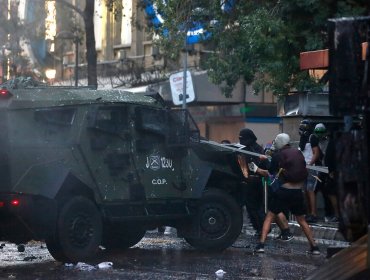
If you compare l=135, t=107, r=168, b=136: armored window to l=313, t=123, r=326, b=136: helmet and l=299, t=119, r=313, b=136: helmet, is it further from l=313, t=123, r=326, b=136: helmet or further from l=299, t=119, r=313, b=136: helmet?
l=299, t=119, r=313, b=136: helmet

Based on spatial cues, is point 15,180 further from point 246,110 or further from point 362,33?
point 246,110

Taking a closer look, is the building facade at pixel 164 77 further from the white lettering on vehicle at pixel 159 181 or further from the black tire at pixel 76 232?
the black tire at pixel 76 232

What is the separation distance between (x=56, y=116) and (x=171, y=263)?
2334 mm

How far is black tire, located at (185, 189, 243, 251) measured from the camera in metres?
13.5

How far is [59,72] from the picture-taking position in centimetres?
4022

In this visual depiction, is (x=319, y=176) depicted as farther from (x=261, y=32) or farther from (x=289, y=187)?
(x=289, y=187)

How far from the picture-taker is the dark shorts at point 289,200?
13195 millimetres

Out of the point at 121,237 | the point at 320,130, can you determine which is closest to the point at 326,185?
the point at 320,130

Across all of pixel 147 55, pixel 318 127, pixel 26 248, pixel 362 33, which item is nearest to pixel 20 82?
pixel 26 248

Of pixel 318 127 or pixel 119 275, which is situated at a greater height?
pixel 318 127

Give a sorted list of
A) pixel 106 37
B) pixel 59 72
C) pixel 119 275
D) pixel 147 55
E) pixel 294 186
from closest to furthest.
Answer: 1. pixel 119 275
2. pixel 294 186
3. pixel 147 55
4. pixel 106 37
5. pixel 59 72

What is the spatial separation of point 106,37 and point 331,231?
2303 centimetres

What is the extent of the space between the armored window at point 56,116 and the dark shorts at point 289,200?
10.0 ft

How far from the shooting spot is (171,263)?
12.3 m
